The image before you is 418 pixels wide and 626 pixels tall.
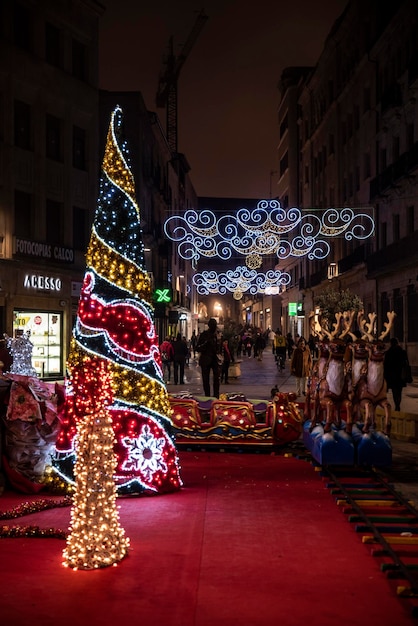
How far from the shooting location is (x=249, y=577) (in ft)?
19.8

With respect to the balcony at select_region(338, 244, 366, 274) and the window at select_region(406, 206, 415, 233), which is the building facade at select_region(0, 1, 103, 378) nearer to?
the window at select_region(406, 206, 415, 233)

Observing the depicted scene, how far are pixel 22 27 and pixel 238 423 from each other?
20.9 metres

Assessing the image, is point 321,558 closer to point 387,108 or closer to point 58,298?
point 58,298

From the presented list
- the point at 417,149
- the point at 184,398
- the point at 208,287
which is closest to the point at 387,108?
the point at 417,149

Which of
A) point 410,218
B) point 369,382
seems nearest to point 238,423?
point 369,382

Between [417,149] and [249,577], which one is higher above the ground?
[417,149]

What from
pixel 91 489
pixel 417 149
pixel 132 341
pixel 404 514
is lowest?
pixel 404 514

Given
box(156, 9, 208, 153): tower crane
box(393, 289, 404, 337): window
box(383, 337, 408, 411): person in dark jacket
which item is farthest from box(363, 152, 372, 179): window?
box(156, 9, 208, 153): tower crane

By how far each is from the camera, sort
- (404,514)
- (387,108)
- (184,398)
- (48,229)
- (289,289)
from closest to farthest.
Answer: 1. (404,514)
2. (184,398)
3. (48,229)
4. (387,108)
5. (289,289)

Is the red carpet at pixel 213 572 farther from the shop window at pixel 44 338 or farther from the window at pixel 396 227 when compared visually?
the window at pixel 396 227

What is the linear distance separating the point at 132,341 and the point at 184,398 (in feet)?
13.8

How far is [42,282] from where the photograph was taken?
28344mm

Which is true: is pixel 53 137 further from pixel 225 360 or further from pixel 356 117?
pixel 356 117

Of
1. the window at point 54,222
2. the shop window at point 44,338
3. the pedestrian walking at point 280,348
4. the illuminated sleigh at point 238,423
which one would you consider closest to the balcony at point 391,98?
the pedestrian walking at point 280,348
